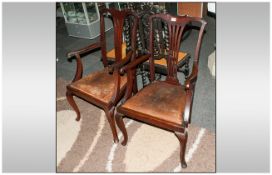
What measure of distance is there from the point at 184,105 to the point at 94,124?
1042 millimetres

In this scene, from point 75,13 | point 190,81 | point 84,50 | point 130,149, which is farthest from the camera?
point 75,13

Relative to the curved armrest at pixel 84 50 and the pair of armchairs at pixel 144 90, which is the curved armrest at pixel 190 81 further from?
the curved armrest at pixel 84 50

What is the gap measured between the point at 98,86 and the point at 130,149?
61 cm

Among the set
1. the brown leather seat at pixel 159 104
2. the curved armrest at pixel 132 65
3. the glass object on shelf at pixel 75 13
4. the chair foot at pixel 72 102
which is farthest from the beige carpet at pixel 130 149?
the glass object on shelf at pixel 75 13

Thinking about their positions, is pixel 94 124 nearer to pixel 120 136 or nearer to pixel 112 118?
pixel 120 136

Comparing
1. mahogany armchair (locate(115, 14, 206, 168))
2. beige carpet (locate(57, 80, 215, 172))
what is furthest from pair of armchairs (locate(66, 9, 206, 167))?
beige carpet (locate(57, 80, 215, 172))

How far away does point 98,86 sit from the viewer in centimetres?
223

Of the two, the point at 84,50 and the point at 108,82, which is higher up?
the point at 84,50

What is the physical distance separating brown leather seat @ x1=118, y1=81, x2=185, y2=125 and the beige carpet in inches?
17.1

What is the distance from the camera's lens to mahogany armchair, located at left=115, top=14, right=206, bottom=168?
5.82 ft

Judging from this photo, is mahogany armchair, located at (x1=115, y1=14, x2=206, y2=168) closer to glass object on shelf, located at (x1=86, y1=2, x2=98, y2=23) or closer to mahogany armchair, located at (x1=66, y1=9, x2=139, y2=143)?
mahogany armchair, located at (x1=66, y1=9, x2=139, y2=143)

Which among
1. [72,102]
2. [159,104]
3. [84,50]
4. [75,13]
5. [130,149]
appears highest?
[75,13]

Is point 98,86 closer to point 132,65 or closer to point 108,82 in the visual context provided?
point 108,82

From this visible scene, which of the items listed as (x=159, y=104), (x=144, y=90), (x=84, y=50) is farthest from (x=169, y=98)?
(x=84, y=50)
